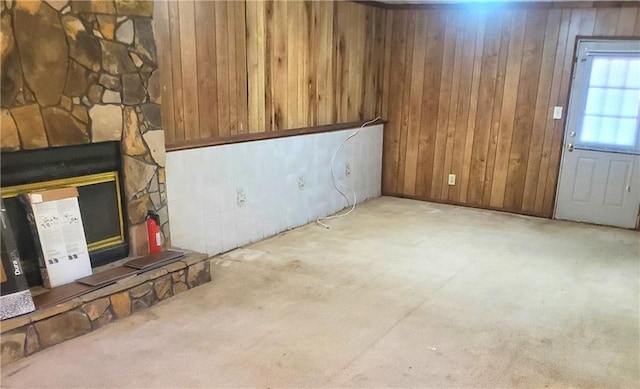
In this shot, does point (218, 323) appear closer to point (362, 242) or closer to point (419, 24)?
point (362, 242)

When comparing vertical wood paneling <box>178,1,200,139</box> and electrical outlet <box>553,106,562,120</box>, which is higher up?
vertical wood paneling <box>178,1,200,139</box>

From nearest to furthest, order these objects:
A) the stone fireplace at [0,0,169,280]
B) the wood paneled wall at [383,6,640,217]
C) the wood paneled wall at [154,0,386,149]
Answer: the stone fireplace at [0,0,169,280] < the wood paneled wall at [154,0,386,149] < the wood paneled wall at [383,6,640,217]

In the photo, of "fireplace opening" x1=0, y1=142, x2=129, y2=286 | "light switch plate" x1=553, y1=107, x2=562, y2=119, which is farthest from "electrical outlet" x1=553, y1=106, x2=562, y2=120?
"fireplace opening" x1=0, y1=142, x2=129, y2=286

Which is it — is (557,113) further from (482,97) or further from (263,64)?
(263,64)

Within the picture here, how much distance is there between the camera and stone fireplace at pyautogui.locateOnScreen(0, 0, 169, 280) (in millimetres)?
2631

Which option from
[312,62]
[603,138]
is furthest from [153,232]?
[603,138]

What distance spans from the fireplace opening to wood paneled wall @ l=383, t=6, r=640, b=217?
3715 millimetres

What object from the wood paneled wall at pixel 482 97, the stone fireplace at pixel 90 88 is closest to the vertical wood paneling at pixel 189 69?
the stone fireplace at pixel 90 88

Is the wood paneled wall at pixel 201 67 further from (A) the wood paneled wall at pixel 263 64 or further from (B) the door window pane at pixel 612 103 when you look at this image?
(B) the door window pane at pixel 612 103

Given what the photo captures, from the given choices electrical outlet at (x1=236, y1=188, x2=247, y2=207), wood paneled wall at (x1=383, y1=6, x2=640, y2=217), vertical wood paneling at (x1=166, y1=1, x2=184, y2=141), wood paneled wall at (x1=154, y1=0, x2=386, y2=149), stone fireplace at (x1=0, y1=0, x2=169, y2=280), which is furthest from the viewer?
wood paneled wall at (x1=383, y1=6, x2=640, y2=217)

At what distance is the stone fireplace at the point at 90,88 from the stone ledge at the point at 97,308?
1.13ft

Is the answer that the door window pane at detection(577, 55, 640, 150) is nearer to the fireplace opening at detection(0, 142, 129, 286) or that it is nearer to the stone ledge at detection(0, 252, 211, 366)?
the stone ledge at detection(0, 252, 211, 366)

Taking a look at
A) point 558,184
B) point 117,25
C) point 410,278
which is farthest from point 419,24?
point 117,25

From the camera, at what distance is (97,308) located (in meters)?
2.79
